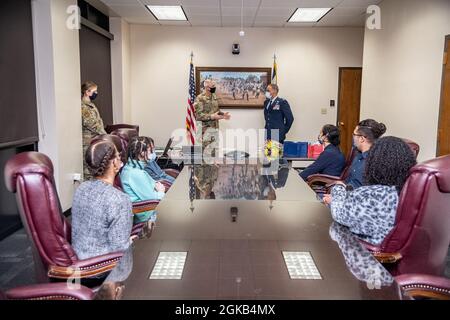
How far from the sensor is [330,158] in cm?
414

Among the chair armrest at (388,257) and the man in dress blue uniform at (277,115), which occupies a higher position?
the man in dress blue uniform at (277,115)

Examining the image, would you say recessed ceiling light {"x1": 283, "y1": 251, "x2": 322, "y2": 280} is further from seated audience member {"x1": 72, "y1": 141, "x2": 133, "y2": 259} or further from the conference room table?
seated audience member {"x1": 72, "y1": 141, "x2": 133, "y2": 259}

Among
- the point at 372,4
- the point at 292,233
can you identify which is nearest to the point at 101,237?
the point at 292,233

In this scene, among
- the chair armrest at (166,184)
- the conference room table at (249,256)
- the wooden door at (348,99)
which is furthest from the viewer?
the wooden door at (348,99)

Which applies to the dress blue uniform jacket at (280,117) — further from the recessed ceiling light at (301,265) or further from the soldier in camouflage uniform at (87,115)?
the recessed ceiling light at (301,265)

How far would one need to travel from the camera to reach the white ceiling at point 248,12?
5.91 m

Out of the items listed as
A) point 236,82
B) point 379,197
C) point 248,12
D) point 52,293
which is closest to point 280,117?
point 236,82

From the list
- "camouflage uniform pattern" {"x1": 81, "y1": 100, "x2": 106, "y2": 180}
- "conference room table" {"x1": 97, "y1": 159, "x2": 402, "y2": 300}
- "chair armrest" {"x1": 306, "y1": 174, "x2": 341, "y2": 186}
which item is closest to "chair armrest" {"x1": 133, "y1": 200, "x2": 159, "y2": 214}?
"conference room table" {"x1": 97, "y1": 159, "x2": 402, "y2": 300}

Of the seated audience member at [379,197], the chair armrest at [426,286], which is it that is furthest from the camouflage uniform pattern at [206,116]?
the chair armrest at [426,286]

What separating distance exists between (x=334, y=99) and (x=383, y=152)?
617cm

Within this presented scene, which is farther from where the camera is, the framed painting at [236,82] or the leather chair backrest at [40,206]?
the framed painting at [236,82]

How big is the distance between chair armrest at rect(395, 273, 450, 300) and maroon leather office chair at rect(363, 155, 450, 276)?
33cm

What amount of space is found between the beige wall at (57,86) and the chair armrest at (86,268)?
9.99 feet

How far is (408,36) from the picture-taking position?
4.91m
